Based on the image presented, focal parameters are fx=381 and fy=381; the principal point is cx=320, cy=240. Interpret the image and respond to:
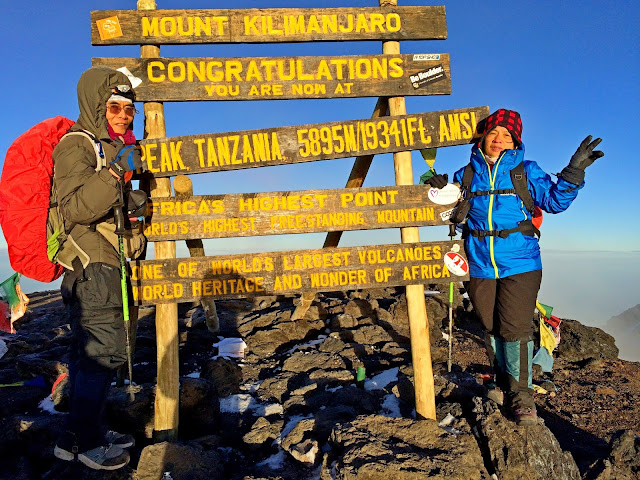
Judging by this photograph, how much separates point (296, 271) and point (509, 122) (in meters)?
2.94

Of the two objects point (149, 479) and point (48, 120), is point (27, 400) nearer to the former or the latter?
point (149, 479)

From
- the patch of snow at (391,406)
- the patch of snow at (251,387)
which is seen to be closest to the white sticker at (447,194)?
the patch of snow at (391,406)

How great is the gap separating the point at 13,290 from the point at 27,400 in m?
1.54

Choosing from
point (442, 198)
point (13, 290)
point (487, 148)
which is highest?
point (487, 148)

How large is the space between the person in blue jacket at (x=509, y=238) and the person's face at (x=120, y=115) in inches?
150

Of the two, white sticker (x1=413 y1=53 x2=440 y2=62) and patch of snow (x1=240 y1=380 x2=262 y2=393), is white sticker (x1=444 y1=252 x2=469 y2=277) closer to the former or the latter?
white sticker (x1=413 y1=53 x2=440 y2=62)

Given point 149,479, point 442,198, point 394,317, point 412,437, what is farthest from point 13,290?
point 394,317

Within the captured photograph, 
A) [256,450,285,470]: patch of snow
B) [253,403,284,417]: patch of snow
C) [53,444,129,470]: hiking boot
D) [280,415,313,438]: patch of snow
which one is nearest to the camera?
[53,444,129,470]: hiking boot

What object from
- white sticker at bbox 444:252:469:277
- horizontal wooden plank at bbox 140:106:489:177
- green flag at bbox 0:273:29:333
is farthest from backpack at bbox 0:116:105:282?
white sticker at bbox 444:252:469:277

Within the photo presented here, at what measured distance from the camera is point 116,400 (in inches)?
174

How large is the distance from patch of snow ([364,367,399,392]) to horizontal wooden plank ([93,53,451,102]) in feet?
12.9

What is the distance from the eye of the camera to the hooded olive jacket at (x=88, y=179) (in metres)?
3.26

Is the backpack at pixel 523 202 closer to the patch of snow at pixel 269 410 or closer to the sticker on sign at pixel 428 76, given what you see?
the sticker on sign at pixel 428 76

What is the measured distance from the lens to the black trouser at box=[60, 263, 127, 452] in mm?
3463
